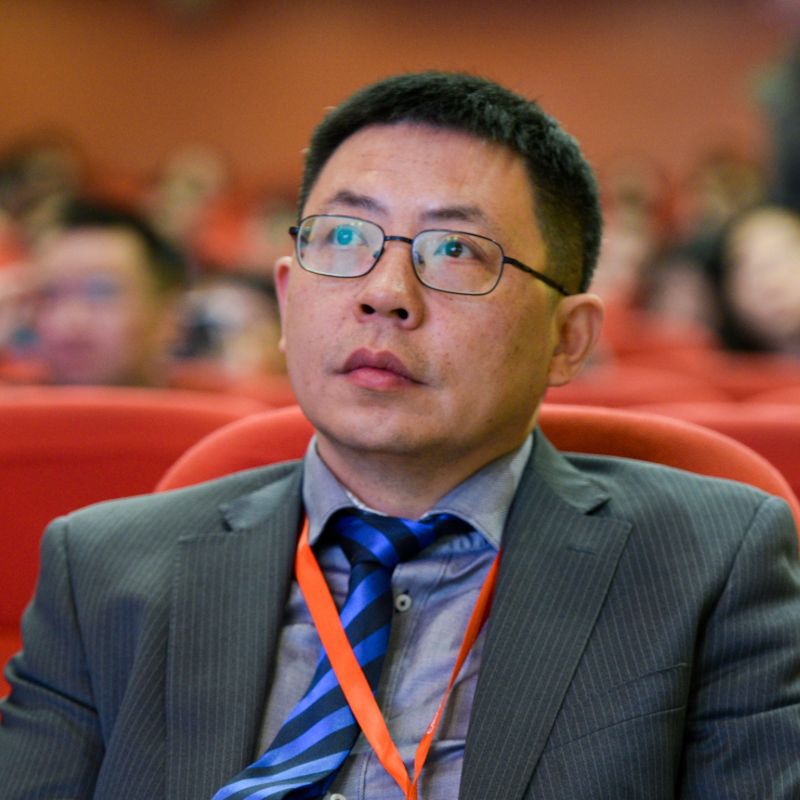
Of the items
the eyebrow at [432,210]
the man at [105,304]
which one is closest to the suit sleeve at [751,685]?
the eyebrow at [432,210]

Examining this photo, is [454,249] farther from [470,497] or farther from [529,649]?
[529,649]

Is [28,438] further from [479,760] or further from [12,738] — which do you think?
[479,760]

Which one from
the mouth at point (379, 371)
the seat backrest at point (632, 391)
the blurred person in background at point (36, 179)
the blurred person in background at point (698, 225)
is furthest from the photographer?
the blurred person in background at point (36, 179)

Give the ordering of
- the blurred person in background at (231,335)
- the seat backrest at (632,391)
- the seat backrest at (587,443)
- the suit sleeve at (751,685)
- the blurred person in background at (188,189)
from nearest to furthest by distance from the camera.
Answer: the suit sleeve at (751,685) < the seat backrest at (587,443) < the seat backrest at (632,391) < the blurred person in background at (231,335) < the blurred person in background at (188,189)

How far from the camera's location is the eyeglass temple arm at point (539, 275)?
1.32 metres

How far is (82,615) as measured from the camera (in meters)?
1.30

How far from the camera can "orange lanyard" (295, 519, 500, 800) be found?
115cm

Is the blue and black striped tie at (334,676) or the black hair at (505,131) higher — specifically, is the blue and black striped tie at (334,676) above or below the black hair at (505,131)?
below

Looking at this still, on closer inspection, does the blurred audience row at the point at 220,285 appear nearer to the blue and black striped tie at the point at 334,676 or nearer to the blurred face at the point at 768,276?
the blurred face at the point at 768,276

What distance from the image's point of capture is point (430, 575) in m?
1.30

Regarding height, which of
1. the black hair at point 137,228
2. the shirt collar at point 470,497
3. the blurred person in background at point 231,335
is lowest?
the blurred person in background at point 231,335

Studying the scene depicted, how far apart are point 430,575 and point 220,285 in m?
4.11

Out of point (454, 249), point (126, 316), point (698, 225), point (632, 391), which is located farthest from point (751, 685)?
point (698, 225)

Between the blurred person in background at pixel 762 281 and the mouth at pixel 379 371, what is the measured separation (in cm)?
254
